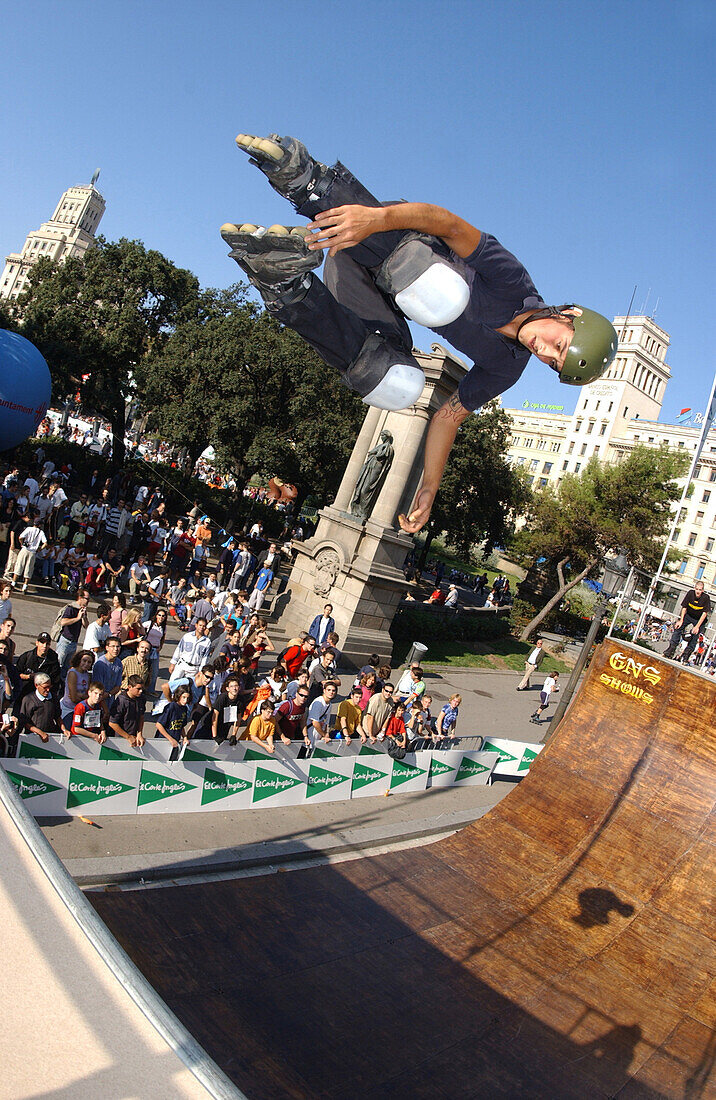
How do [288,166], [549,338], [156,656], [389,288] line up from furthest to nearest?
[156,656] < [549,338] < [389,288] < [288,166]

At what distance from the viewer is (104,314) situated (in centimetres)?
3684

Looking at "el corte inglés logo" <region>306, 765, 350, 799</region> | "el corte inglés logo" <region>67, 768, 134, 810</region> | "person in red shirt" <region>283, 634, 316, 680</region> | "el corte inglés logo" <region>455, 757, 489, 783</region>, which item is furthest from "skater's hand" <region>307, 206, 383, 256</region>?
"el corte inglés logo" <region>455, 757, 489, 783</region>

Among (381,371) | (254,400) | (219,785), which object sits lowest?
(219,785)

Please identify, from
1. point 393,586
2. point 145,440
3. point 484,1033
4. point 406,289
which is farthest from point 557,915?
point 145,440

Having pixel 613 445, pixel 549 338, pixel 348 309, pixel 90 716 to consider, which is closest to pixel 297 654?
pixel 90 716

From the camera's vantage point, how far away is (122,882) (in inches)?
346

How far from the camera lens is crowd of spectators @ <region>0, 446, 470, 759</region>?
33.6 ft

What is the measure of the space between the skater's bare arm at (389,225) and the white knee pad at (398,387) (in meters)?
0.77

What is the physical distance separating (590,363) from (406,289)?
3.68 ft

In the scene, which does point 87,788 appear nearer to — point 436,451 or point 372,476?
point 436,451

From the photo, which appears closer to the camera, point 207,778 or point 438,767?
point 207,778

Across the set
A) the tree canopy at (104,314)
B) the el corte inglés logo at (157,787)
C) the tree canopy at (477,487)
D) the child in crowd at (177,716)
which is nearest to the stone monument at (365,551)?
the child in crowd at (177,716)

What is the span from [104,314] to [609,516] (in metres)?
26.5

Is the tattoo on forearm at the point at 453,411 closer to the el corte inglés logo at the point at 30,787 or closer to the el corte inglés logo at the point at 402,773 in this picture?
the el corte inglés logo at the point at 30,787
